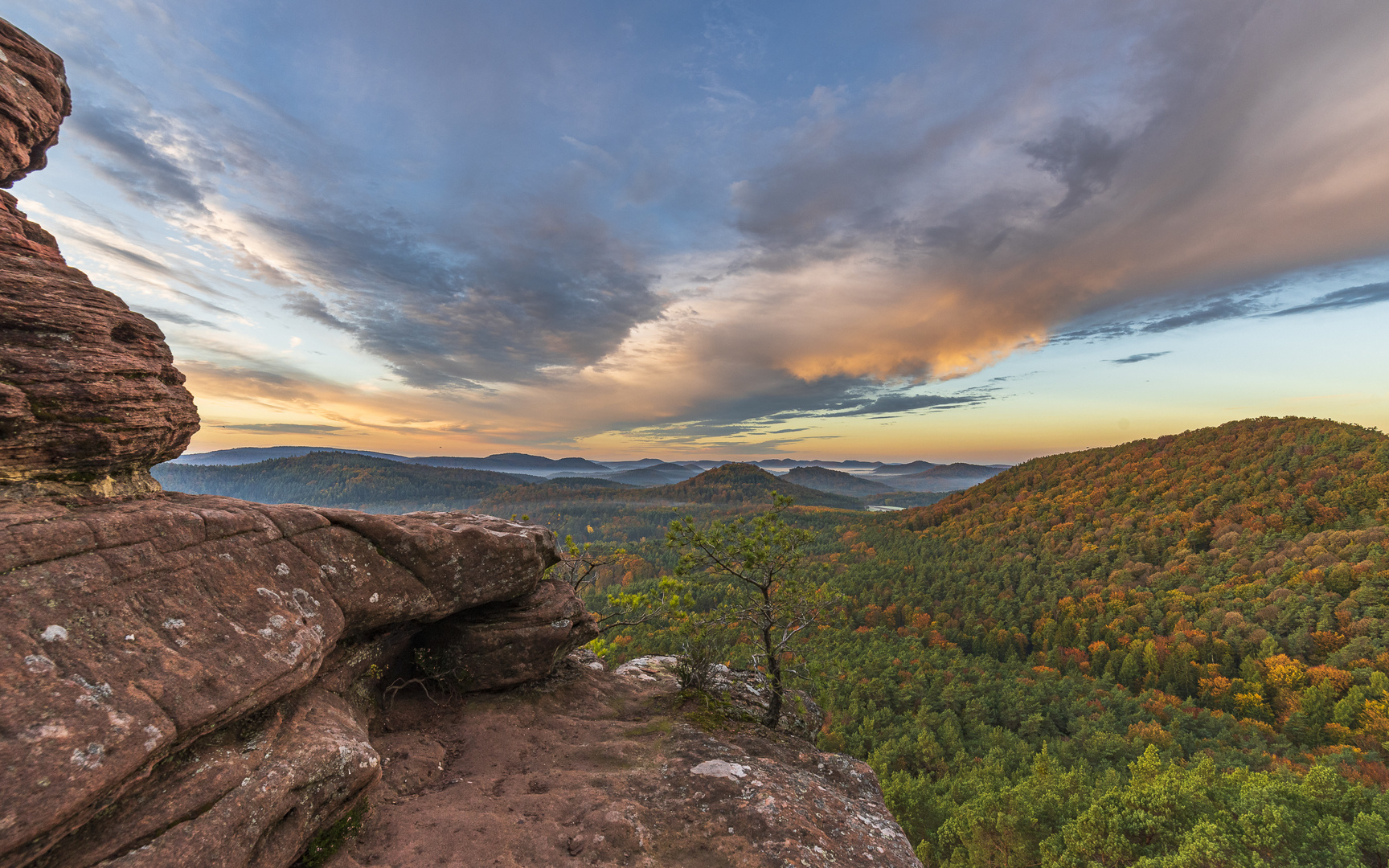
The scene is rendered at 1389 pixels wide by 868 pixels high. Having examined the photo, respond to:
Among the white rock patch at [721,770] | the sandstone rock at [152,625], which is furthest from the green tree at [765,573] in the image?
the sandstone rock at [152,625]

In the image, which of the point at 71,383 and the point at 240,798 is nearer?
the point at 240,798

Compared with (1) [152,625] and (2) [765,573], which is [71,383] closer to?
(1) [152,625]

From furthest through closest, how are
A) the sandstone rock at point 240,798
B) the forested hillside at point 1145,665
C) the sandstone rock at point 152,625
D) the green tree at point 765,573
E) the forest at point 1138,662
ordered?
the forested hillside at point 1145,665
the forest at point 1138,662
the green tree at point 765,573
the sandstone rock at point 240,798
the sandstone rock at point 152,625

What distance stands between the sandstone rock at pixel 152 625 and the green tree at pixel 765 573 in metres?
9.33

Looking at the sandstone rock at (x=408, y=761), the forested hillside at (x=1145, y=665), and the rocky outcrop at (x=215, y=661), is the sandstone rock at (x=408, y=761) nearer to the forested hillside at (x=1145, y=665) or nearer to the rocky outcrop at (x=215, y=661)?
the rocky outcrop at (x=215, y=661)

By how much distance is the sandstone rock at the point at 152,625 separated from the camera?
4.98 meters

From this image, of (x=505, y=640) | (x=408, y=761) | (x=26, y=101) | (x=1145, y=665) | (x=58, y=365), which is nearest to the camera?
(x=58, y=365)

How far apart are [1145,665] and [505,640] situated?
362ft

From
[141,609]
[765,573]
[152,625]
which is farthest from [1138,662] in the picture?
[141,609]

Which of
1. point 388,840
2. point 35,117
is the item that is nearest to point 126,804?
point 388,840

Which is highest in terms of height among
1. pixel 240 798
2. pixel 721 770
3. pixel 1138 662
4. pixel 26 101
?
pixel 26 101

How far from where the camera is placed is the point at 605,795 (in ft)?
33.7

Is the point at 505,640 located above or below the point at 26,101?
below

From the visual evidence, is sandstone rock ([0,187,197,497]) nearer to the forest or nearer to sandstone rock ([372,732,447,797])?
sandstone rock ([372,732,447,797])
